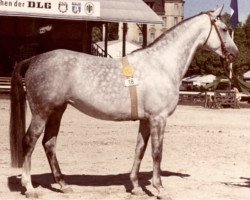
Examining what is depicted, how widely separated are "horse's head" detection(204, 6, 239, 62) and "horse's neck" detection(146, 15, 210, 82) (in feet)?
0.29

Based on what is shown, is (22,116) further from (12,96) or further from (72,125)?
(72,125)

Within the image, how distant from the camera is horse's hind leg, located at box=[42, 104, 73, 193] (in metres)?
8.27

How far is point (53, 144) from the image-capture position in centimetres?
836

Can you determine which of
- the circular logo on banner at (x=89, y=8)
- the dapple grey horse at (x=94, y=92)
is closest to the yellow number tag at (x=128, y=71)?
the dapple grey horse at (x=94, y=92)

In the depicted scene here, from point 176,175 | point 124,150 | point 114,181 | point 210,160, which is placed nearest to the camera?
point 114,181

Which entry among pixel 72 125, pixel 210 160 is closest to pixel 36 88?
pixel 210 160

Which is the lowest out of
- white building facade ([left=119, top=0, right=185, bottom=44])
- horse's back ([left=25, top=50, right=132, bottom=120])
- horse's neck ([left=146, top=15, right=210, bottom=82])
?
white building facade ([left=119, top=0, right=185, bottom=44])

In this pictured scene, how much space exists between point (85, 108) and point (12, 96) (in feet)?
3.88

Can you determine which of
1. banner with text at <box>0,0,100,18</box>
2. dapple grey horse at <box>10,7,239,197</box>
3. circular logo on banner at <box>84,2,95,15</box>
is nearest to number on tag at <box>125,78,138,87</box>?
dapple grey horse at <box>10,7,239,197</box>

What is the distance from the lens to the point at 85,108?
7.98 meters

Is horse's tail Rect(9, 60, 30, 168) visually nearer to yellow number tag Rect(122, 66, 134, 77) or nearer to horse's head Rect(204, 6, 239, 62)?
yellow number tag Rect(122, 66, 134, 77)

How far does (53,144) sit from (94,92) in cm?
111

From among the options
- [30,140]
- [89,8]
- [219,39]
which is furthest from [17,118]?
[89,8]

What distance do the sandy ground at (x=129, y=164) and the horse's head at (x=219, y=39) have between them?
2128 mm
